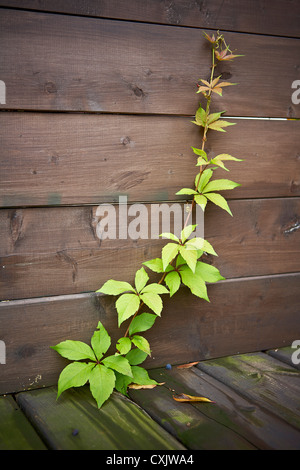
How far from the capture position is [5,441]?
3.65 feet

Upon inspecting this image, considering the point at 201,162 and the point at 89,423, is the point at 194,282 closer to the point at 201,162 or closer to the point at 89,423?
the point at 201,162

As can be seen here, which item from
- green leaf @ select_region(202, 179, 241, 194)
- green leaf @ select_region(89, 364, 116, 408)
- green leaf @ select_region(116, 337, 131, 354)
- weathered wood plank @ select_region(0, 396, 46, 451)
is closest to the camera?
weathered wood plank @ select_region(0, 396, 46, 451)

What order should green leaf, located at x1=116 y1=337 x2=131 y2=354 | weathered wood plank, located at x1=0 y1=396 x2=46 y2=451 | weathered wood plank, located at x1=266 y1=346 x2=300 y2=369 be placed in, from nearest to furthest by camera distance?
weathered wood plank, located at x1=0 y1=396 x2=46 y2=451, green leaf, located at x1=116 y1=337 x2=131 y2=354, weathered wood plank, located at x1=266 y1=346 x2=300 y2=369

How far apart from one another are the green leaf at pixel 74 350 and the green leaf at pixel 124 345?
0.09 metres

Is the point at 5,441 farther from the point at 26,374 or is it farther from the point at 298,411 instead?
the point at 298,411

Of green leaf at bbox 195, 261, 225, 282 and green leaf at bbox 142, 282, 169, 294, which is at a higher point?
green leaf at bbox 195, 261, 225, 282

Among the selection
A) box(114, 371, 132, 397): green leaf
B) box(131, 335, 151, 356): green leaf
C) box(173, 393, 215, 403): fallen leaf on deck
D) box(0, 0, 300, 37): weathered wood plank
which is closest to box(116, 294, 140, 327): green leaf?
box(131, 335, 151, 356): green leaf

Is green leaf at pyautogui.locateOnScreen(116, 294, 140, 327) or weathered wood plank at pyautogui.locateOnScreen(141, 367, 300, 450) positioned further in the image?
green leaf at pyautogui.locateOnScreen(116, 294, 140, 327)

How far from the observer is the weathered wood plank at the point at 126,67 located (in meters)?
1.29

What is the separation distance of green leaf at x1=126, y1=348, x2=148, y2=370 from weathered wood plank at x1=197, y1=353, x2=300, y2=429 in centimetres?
27

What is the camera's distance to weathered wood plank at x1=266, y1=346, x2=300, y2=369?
1.66 meters

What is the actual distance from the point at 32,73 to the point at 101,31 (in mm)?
269

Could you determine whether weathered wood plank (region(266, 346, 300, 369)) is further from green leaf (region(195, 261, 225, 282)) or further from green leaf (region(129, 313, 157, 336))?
green leaf (region(129, 313, 157, 336))

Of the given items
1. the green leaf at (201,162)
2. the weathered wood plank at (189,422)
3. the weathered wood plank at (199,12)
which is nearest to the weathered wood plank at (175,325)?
the weathered wood plank at (189,422)
